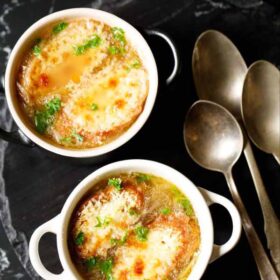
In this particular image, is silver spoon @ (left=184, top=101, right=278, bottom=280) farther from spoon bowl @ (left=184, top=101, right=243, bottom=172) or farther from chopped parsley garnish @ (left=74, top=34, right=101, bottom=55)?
chopped parsley garnish @ (left=74, top=34, right=101, bottom=55)

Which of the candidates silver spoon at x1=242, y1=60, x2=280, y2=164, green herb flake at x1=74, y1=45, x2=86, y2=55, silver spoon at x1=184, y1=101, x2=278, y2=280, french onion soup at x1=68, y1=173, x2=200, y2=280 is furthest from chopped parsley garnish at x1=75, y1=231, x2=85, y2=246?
silver spoon at x1=242, y1=60, x2=280, y2=164

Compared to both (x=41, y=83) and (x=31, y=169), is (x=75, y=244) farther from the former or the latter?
(x=41, y=83)

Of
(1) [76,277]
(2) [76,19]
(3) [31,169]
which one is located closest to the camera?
(1) [76,277]

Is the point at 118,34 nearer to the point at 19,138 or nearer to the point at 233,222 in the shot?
the point at 19,138

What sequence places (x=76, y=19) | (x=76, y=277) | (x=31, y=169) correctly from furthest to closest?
(x=31, y=169) → (x=76, y=19) → (x=76, y=277)

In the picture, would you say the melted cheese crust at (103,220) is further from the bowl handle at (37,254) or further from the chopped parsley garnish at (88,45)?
the chopped parsley garnish at (88,45)

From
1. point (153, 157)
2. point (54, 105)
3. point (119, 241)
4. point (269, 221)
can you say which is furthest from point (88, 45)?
point (269, 221)

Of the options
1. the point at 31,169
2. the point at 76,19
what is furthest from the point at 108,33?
the point at 31,169
